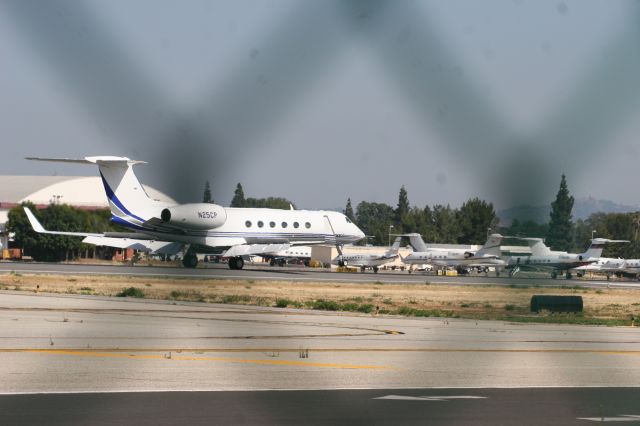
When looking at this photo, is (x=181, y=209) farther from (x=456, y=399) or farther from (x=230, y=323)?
(x=230, y=323)

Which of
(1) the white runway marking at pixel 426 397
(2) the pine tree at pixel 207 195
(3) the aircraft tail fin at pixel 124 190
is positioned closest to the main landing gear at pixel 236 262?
(1) the white runway marking at pixel 426 397

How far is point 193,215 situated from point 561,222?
7.08 feet

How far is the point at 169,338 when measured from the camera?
78.5 feet

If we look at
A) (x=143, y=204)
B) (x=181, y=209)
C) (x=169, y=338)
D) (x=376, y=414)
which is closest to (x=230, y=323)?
(x=169, y=338)

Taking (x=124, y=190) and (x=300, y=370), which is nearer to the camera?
(x=124, y=190)

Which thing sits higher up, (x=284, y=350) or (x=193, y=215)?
(x=193, y=215)

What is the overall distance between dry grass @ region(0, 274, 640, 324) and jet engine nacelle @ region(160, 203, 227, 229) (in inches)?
1030

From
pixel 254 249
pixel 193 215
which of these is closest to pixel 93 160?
pixel 193 215

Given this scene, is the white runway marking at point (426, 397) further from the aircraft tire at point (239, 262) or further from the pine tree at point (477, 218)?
the aircraft tire at point (239, 262)

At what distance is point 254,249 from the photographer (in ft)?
237

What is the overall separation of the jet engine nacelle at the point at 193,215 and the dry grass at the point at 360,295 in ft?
85.8

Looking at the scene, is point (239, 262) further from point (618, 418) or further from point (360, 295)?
point (618, 418)

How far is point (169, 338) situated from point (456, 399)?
10.6 m

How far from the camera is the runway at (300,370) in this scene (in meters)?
13.0
